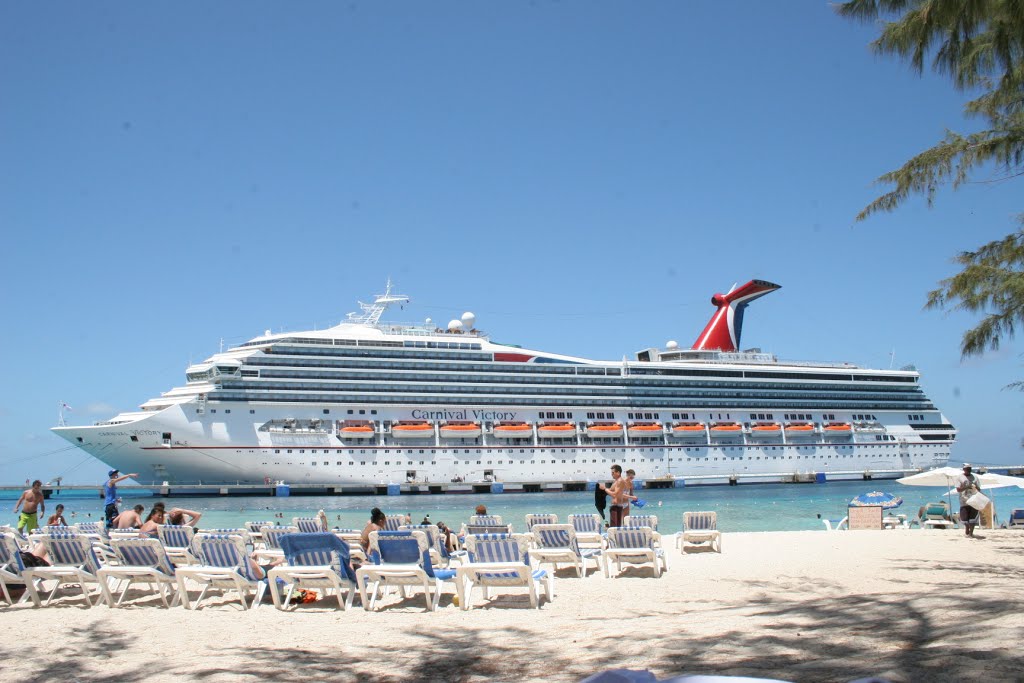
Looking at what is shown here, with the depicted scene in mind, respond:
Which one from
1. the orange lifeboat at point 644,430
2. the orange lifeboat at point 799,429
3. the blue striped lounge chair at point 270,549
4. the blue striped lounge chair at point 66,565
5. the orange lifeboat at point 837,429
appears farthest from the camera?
the orange lifeboat at point 837,429

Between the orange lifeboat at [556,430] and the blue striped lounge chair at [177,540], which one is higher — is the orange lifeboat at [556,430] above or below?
above

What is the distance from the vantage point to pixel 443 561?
8.12m

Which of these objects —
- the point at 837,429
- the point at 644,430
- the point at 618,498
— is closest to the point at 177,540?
the point at 618,498

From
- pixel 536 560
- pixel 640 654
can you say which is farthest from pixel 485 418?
pixel 640 654

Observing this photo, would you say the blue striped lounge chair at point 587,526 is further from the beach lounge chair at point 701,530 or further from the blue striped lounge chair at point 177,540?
the blue striped lounge chair at point 177,540

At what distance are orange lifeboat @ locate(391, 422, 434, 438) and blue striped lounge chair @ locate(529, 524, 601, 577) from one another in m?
30.0

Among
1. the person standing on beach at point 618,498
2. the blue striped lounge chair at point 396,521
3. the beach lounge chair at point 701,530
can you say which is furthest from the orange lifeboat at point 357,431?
the person standing on beach at point 618,498

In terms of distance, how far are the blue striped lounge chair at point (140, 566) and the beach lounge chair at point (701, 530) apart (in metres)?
6.29

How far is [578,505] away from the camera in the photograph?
3056 centimetres

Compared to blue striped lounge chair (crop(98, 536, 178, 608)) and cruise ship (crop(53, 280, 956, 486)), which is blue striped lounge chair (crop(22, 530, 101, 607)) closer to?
blue striped lounge chair (crop(98, 536, 178, 608))

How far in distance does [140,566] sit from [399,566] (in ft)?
7.07

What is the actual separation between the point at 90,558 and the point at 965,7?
7.89m

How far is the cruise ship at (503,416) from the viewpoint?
3528 centimetres

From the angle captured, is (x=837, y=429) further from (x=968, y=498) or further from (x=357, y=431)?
(x=968, y=498)
